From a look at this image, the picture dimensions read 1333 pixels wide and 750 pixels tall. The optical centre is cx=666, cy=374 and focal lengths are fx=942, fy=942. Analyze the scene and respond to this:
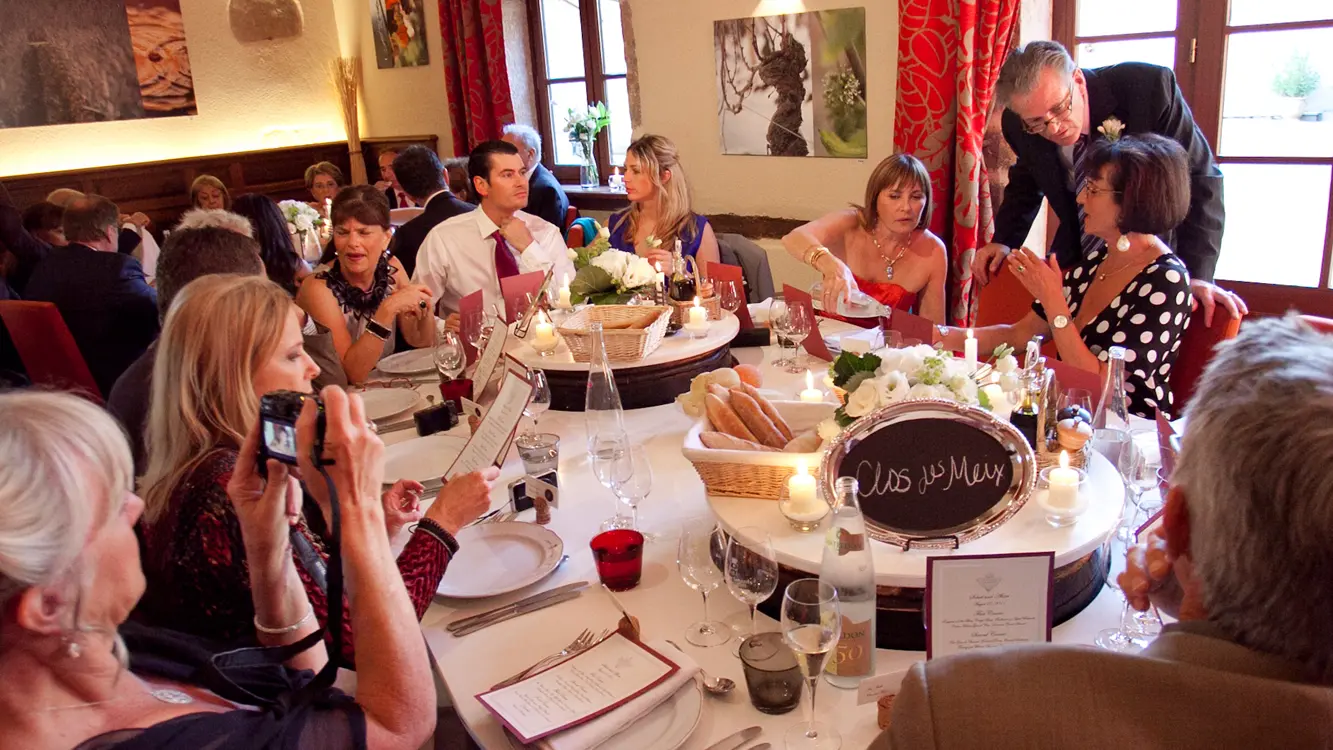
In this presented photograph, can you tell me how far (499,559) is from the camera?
1875 millimetres

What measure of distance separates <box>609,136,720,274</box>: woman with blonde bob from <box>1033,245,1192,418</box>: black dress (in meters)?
1.84

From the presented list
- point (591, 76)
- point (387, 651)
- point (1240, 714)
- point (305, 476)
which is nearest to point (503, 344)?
point (305, 476)

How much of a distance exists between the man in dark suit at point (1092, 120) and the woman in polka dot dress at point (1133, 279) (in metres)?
0.15

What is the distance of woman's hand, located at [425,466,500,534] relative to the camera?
6.01ft

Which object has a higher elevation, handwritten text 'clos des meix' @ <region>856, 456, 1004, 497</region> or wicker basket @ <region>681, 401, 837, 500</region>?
handwritten text 'clos des meix' @ <region>856, 456, 1004, 497</region>

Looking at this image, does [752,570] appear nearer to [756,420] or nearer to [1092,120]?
[756,420]

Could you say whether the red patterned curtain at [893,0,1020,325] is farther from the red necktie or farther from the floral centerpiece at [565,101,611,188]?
the floral centerpiece at [565,101,611,188]

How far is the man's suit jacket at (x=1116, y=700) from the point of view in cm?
83

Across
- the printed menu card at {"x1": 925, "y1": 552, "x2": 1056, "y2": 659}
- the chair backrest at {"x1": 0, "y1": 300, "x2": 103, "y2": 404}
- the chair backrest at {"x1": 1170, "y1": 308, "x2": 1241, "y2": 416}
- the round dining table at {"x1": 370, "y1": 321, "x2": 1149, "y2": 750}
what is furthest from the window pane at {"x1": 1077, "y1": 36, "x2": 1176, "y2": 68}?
the chair backrest at {"x1": 0, "y1": 300, "x2": 103, "y2": 404}

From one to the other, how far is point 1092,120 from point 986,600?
2473 mm

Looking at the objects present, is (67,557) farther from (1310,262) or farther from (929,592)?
(1310,262)

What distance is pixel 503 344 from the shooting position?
249 cm

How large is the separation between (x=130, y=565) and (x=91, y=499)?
11 centimetres

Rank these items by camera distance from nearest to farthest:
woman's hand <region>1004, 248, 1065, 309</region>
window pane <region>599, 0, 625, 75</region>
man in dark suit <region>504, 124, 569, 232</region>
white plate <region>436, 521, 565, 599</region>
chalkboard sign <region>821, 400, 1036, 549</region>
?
1. chalkboard sign <region>821, 400, 1036, 549</region>
2. white plate <region>436, 521, 565, 599</region>
3. woman's hand <region>1004, 248, 1065, 309</region>
4. man in dark suit <region>504, 124, 569, 232</region>
5. window pane <region>599, 0, 625, 75</region>
